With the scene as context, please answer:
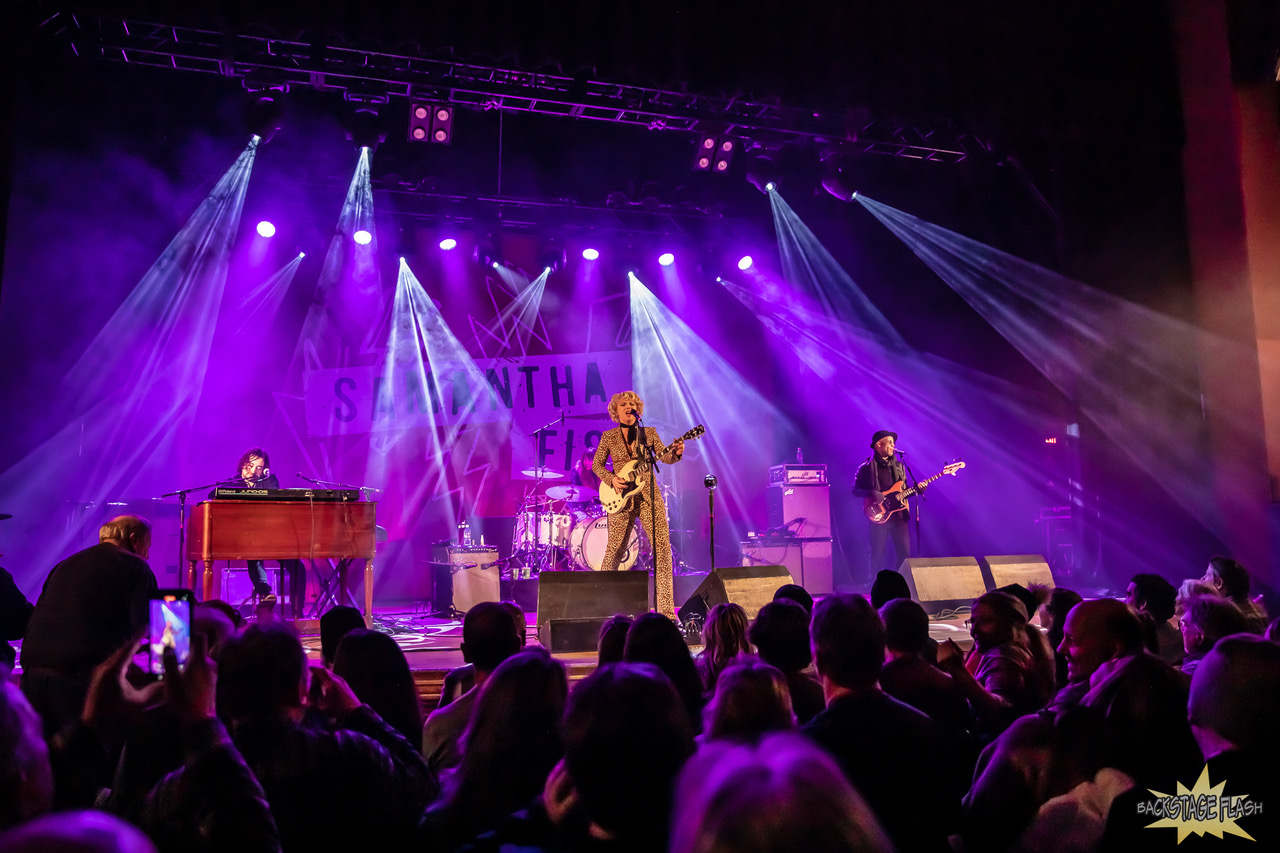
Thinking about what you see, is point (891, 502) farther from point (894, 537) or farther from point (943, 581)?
point (943, 581)

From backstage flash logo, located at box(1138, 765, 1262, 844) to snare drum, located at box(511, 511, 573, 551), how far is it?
9473 millimetres

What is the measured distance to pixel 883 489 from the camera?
34.9 ft

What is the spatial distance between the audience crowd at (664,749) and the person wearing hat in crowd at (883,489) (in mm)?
7075

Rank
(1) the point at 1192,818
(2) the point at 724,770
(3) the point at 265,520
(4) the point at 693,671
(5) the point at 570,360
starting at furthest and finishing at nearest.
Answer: (5) the point at 570,360, (3) the point at 265,520, (4) the point at 693,671, (1) the point at 1192,818, (2) the point at 724,770

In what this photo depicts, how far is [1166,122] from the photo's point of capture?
925cm

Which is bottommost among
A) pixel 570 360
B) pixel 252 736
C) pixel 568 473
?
pixel 252 736

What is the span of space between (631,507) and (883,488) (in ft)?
13.7

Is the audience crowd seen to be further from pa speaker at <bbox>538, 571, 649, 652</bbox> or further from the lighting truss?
the lighting truss

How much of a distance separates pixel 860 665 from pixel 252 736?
65.2 inches

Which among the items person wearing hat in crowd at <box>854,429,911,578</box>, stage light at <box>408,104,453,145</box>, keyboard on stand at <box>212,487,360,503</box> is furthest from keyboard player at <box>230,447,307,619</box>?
person wearing hat in crowd at <box>854,429,911,578</box>

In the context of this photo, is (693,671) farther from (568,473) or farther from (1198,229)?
(568,473)

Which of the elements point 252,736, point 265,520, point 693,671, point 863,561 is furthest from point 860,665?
point 863,561

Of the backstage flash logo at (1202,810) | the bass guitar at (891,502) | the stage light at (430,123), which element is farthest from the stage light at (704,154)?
the backstage flash logo at (1202,810)

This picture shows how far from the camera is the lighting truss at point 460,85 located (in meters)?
8.77
